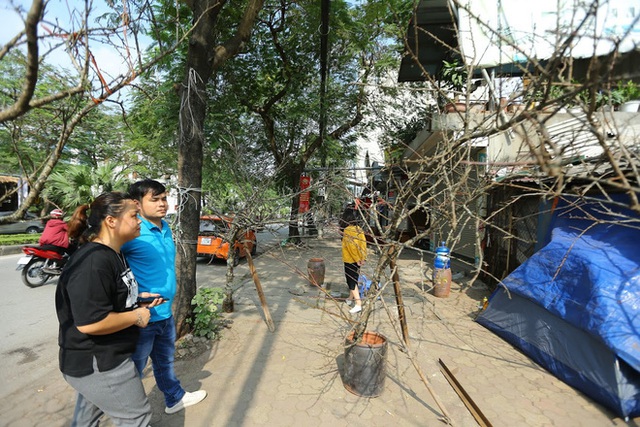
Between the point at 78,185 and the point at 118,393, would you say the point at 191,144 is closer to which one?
the point at 118,393

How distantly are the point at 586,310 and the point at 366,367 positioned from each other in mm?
2151

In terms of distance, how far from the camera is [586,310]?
125 inches

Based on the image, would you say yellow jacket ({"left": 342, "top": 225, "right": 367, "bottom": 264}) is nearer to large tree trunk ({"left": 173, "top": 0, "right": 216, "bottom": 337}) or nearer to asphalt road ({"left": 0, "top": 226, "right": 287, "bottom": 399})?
asphalt road ({"left": 0, "top": 226, "right": 287, "bottom": 399})

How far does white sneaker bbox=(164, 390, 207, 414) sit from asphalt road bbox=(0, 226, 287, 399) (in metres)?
1.62

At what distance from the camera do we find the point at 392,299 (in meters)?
6.24

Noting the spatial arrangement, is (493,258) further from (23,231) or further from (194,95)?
(23,231)

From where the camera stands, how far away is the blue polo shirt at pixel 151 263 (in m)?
2.28

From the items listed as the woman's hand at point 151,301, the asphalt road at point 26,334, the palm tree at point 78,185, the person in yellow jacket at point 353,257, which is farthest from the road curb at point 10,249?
the woman's hand at point 151,301

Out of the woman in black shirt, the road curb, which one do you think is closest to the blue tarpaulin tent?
the woman in black shirt

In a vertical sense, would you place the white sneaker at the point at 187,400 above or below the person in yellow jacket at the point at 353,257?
below

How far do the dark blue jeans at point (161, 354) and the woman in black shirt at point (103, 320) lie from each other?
15.1 inches

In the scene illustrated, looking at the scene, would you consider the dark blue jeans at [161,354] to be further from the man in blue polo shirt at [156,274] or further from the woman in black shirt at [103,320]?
the woman in black shirt at [103,320]

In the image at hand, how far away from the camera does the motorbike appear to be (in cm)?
651

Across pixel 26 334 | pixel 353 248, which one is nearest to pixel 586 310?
pixel 353 248
